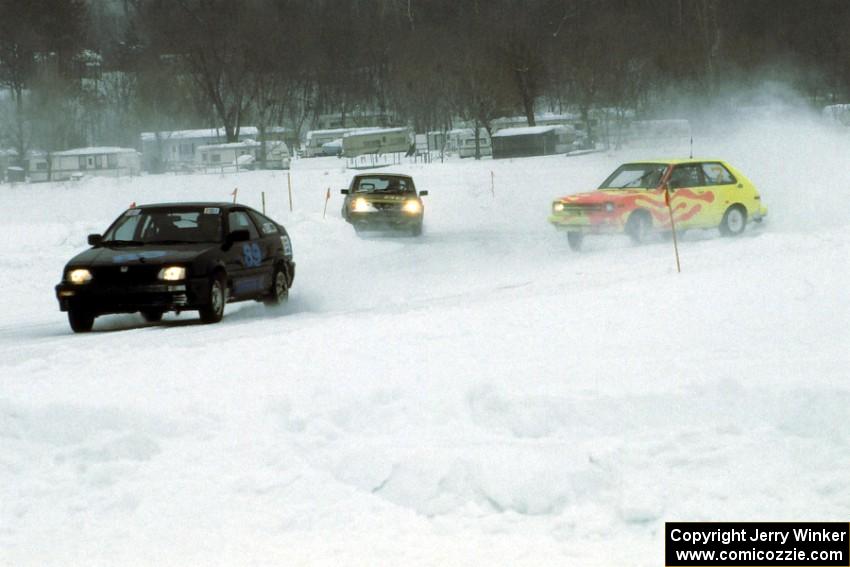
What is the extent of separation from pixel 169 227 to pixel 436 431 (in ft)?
21.8

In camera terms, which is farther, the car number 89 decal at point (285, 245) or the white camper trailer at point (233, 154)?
the white camper trailer at point (233, 154)

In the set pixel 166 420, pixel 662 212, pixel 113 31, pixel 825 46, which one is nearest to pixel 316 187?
pixel 662 212

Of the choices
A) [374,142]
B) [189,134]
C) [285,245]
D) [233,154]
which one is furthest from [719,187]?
[189,134]

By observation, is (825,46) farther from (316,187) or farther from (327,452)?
(327,452)

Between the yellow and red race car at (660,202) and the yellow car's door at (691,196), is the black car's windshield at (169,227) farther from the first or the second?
the yellow car's door at (691,196)

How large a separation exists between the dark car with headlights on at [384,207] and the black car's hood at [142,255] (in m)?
13.7

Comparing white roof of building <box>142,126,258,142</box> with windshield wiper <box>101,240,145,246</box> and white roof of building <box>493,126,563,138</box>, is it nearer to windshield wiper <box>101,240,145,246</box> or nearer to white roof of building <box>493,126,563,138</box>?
white roof of building <box>493,126,563,138</box>

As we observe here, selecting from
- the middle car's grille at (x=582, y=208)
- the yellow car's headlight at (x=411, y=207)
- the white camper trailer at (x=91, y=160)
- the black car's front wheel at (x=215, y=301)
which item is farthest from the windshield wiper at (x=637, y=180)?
the white camper trailer at (x=91, y=160)

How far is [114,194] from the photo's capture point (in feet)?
164

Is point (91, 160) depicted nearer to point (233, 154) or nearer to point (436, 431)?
point (233, 154)

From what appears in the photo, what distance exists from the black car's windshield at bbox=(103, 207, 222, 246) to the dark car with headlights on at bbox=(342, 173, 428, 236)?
43.1 feet

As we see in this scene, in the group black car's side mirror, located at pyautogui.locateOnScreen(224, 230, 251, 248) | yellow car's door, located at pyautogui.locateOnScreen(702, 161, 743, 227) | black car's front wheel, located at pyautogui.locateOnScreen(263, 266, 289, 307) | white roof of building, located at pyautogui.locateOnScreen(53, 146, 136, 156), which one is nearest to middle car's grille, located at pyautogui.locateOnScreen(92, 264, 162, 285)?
black car's side mirror, located at pyautogui.locateOnScreen(224, 230, 251, 248)

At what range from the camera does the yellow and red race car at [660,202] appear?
19.7 meters

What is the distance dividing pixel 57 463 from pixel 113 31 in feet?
469
